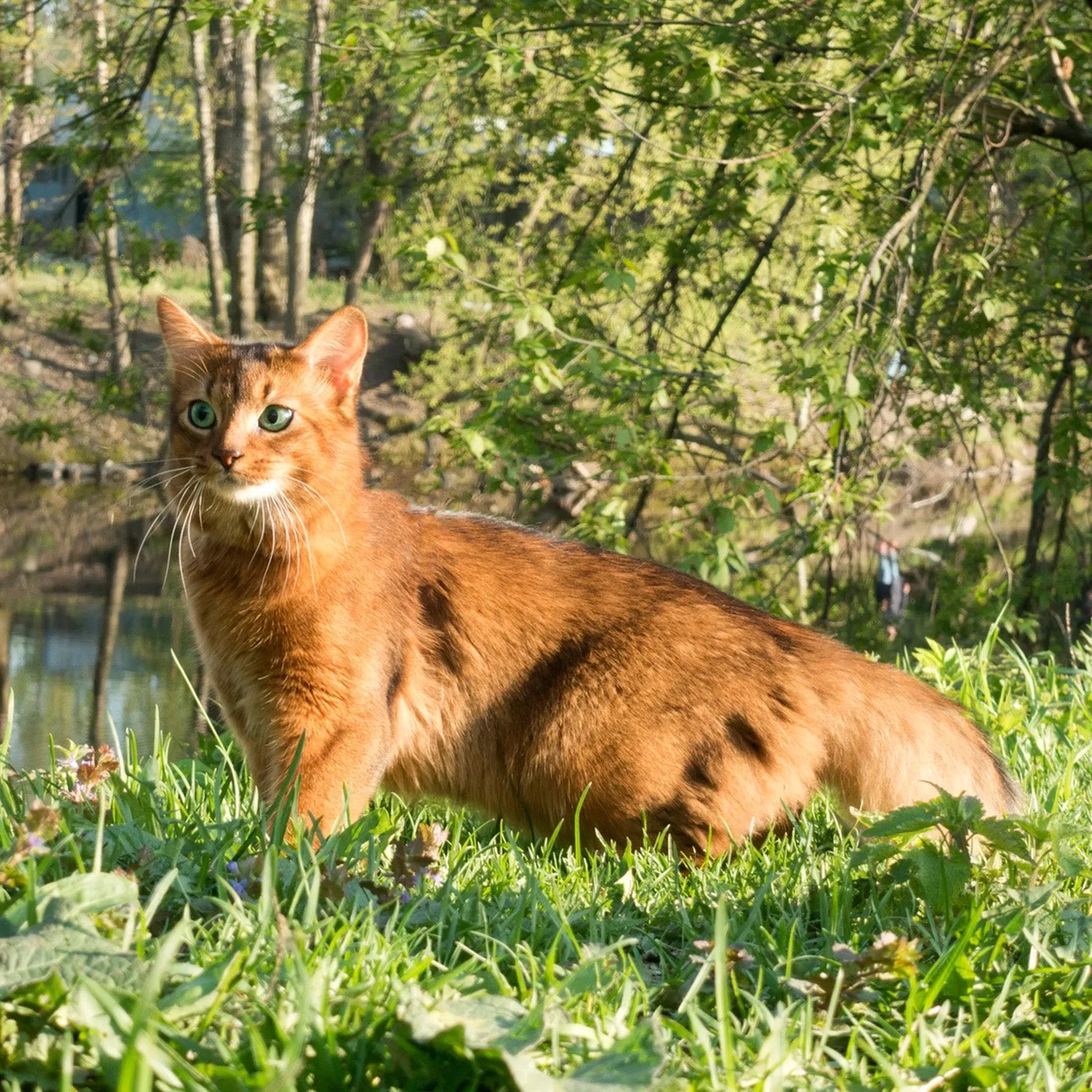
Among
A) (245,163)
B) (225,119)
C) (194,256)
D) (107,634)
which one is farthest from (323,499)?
(194,256)

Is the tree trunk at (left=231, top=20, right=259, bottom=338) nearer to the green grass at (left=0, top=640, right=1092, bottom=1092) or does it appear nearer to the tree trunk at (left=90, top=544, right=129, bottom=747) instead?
the tree trunk at (left=90, top=544, right=129, bottom=747)

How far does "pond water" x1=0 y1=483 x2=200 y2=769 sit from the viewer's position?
10438 mm

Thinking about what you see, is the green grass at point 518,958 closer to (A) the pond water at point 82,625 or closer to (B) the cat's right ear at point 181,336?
(B) the cat's right ear at point 181,336

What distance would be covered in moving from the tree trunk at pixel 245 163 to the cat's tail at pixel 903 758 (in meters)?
13.4

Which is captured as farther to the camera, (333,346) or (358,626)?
(333,346)

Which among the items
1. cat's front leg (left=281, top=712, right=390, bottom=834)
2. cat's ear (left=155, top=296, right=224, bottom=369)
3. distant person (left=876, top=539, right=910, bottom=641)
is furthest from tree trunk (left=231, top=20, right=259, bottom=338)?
cat's front leg (left=281, top=712, right=390, bottom=834)

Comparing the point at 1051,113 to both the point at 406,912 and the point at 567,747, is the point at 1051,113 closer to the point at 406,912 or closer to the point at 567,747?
the point at 567,747

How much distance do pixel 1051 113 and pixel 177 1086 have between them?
806 cm

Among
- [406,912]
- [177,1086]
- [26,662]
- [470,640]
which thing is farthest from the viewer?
[26,662]

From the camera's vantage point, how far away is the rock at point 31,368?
85.9 feet

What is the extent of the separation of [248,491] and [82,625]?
1151 cm

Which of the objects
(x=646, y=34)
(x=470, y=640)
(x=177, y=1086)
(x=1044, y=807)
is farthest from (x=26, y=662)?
(x=177, y=1086)

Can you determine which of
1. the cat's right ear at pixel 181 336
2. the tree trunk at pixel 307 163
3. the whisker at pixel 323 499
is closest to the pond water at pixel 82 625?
the cat's right ear at pixel 181 336

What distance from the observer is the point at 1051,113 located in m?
7.92
